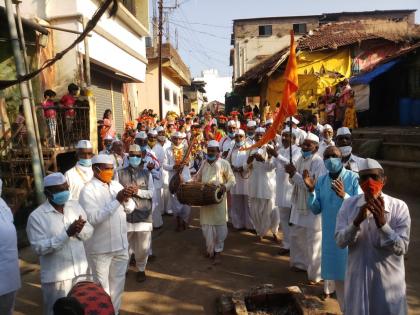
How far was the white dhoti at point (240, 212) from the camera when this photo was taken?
8047mm

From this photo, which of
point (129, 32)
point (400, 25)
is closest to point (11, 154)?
point (129, 32)

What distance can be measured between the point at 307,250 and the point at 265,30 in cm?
3231

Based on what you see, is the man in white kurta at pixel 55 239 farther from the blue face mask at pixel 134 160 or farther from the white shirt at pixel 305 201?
the white shirt at pixel 305 201

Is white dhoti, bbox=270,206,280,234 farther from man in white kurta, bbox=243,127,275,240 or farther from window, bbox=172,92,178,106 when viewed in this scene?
window, bbox=172,92,178,106

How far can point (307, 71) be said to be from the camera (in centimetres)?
1898

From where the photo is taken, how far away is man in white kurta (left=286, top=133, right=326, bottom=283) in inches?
203

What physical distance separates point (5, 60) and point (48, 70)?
3.52 feet

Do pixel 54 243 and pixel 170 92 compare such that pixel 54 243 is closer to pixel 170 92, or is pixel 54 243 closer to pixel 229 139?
pixel 229 139

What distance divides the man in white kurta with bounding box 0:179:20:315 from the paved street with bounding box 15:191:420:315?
1.44m

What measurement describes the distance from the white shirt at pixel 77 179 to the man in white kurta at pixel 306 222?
2.72m

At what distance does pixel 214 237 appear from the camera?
6426 mm

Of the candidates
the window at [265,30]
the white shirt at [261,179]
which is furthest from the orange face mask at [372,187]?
the window at [265,30]

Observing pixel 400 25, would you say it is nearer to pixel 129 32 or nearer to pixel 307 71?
pixel 307 71

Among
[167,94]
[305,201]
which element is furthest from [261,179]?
[167,94]
